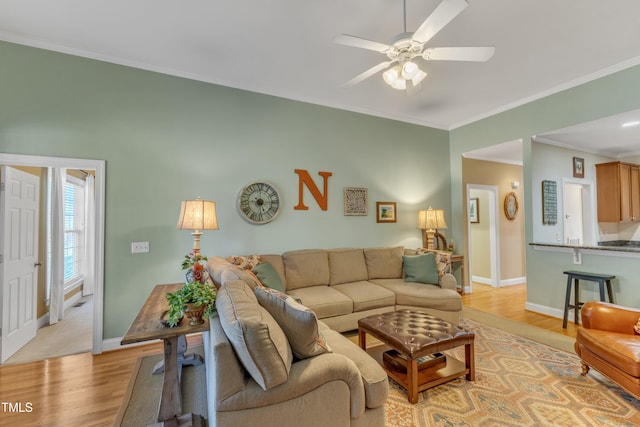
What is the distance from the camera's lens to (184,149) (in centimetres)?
327

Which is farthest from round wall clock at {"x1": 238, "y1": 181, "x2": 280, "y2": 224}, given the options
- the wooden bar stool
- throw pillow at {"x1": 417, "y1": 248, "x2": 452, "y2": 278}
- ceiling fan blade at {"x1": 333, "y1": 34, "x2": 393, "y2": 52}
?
the wooden bar stool

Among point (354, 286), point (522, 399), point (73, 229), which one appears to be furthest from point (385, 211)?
point (73, 229)

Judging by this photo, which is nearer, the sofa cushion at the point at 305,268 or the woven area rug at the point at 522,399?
the woven area rug at the point at 522,399

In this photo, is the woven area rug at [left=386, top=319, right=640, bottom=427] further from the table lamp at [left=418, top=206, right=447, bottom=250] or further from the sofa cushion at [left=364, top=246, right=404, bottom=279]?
the table lamp at [left=418, top=206, right=447, bottom=250]

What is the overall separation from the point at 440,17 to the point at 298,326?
205 cm

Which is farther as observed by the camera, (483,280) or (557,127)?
(483,280)

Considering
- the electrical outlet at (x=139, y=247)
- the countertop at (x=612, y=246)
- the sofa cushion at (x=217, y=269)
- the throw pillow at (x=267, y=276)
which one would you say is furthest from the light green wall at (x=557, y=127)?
the electrical outlet at (x=139, y=247)

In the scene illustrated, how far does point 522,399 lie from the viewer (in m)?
2.07

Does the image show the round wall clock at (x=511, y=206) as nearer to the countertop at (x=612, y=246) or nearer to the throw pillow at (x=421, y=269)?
the countertop at (x=612, y=246)

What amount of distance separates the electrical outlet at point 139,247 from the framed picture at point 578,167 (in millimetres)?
6625

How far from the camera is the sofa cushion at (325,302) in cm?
298

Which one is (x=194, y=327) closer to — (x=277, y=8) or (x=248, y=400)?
(x=248, y=400)

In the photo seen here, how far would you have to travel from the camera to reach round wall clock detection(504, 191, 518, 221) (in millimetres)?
5563

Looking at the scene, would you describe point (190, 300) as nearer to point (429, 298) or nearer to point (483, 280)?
point (429, 298)
